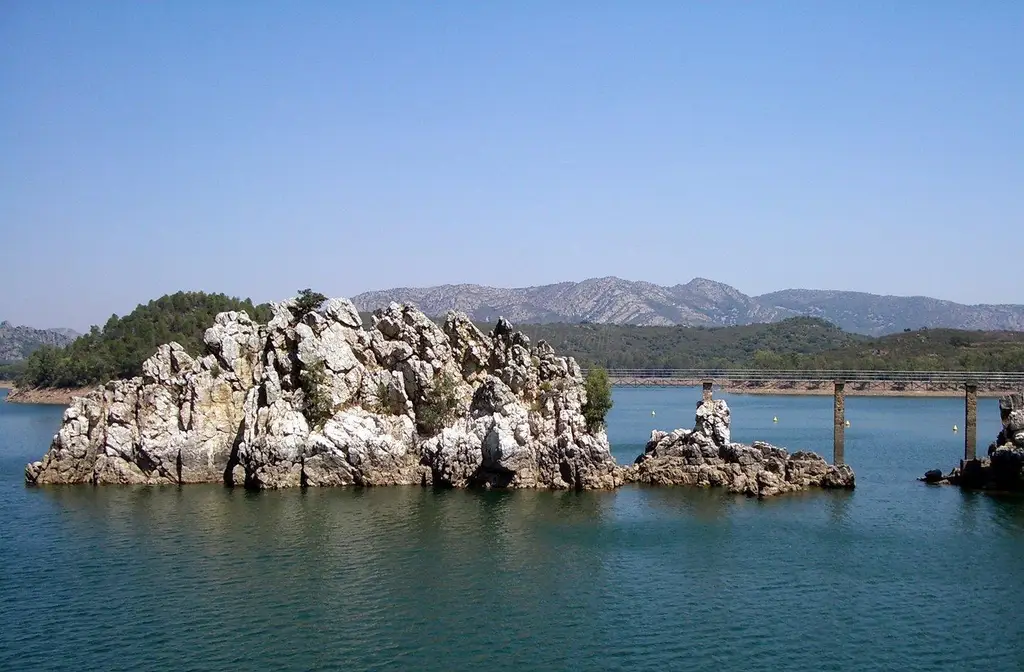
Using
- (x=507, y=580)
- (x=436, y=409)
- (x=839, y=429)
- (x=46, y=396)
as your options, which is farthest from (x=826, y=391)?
(x=507, y=580)

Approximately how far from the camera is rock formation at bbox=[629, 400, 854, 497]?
56688mm

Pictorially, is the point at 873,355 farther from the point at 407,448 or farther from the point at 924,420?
the point at 407,448

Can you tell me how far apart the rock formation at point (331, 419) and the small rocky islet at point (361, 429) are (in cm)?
7

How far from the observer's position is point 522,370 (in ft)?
194

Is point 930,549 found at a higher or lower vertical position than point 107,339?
lower

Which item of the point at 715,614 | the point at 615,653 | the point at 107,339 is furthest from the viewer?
the point at 107,339

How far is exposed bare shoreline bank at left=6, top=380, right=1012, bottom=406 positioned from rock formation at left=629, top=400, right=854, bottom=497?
88.1 m

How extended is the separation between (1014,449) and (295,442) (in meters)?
40.1

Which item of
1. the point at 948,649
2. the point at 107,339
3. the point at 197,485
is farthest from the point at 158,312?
the point at 948,649

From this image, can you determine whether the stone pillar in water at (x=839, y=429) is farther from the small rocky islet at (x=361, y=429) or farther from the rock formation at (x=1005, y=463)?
the rock formation at (x=1005, y=463)

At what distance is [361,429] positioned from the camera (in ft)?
A: 188

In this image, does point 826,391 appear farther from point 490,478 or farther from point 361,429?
point 361,429

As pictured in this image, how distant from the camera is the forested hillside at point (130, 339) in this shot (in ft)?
419

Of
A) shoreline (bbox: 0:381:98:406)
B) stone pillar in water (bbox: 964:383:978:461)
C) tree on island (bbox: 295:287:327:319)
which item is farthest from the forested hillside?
stone pillar in water (bbox: 964:383:978:461)
